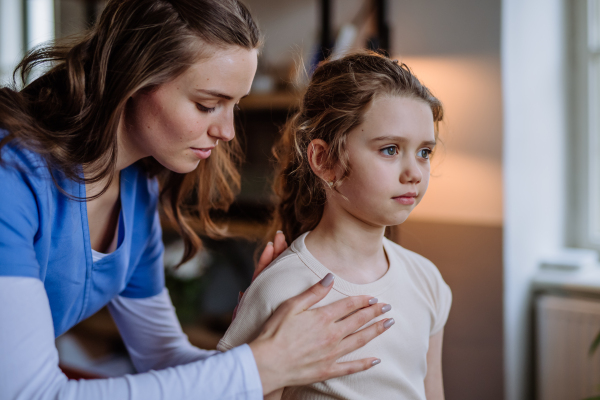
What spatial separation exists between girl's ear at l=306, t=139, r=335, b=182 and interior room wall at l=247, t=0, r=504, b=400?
69cm

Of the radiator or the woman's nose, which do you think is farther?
the radiator

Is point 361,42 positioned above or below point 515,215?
above

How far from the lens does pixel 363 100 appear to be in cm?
73

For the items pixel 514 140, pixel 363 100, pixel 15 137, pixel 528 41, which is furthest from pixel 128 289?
pixel 528 41

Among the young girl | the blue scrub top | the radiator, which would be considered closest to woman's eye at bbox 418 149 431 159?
the young girl

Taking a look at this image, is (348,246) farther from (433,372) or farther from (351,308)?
(433,372)

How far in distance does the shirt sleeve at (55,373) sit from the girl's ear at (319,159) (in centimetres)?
28

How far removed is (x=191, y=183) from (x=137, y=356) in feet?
1.41

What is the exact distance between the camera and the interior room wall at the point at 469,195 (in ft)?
4.72

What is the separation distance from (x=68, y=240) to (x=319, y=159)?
0.44 metres

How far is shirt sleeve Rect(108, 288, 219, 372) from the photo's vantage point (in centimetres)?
111

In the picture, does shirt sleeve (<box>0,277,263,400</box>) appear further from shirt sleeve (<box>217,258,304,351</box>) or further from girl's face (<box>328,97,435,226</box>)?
girl's face (<box>328,97,435,226</box>)

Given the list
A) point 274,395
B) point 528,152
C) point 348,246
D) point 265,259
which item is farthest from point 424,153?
point 528,152

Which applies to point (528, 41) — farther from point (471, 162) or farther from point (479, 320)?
point (479, 320)
